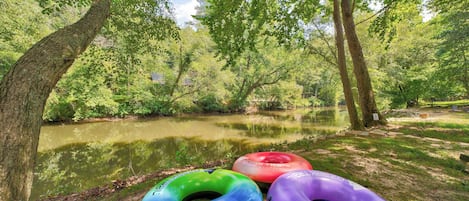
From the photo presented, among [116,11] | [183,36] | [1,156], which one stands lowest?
[1,156]

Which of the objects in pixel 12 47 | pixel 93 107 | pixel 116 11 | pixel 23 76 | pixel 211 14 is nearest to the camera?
pixel 23 76

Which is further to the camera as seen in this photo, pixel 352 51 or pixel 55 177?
pixel 352 51

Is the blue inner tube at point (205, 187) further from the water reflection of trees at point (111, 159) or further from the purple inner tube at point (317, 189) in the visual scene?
the water reflection of trees at point (111, 159)

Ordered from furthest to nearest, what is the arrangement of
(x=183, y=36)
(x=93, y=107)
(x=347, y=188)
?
(x=183, y=36)
(x=93, y=107)
(x=347, y=188)

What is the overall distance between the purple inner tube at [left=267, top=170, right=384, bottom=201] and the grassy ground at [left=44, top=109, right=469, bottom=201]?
2.38ft

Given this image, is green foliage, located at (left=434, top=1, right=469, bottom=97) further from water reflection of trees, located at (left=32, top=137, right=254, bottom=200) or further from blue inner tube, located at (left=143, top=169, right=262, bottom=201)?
water reflection of trees, located at (left=32, top=137, right=254, bottom=200)

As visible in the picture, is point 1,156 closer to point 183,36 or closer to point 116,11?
point 116,11

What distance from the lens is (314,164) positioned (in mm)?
2719

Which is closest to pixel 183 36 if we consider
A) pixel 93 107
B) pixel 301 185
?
pixel 93 107

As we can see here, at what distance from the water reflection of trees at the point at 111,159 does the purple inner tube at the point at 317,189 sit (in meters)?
2.80

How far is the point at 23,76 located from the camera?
1701mm

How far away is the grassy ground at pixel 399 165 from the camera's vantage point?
6.86 feet

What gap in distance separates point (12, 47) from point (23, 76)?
29.7 feet

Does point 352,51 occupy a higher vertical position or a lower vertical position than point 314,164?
higher
